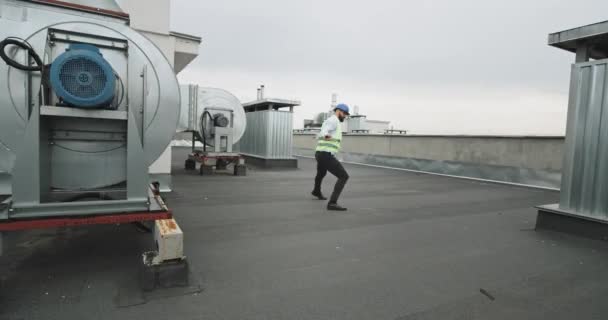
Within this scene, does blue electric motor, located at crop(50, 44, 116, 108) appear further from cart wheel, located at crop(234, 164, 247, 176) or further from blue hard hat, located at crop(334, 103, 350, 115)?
cart wheel, located at crop(234, 164, 247, 176)

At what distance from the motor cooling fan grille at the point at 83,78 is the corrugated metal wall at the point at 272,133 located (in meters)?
8.73

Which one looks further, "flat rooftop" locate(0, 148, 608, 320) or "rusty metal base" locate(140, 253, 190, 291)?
"rusty metal base" locate(140, 253, 190, 291)

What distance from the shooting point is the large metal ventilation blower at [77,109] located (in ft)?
6.93

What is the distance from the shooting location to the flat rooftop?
215 centimetres

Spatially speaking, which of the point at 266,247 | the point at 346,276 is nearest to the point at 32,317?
the point at 266,247

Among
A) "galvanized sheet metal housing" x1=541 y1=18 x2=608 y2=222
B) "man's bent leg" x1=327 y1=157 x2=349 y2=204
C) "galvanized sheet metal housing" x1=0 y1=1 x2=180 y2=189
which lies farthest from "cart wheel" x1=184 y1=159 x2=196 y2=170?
"galvanized sheet metal housing" x1=541 y1=18 x2=608 y2=222

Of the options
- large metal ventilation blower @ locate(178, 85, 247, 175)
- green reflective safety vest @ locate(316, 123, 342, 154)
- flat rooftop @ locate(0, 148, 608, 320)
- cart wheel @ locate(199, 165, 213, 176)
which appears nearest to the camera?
flat rooftop @ locate(0, 148, 608, 320)

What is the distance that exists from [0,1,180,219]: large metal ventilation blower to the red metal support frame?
0.04m

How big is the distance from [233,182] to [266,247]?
451cm

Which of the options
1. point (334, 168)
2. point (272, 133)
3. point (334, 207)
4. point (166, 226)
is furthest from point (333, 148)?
point (272, 133)

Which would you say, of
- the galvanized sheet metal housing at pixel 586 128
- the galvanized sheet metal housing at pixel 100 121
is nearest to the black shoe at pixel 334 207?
the galvanized sheet metal housing at pixel 586 128

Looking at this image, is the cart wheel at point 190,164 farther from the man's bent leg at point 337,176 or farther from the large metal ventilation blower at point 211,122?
the man's bent leg at point 337,176

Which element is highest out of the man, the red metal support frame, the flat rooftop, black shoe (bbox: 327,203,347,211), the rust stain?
the man

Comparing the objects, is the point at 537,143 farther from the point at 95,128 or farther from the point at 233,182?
the point at 95,128
